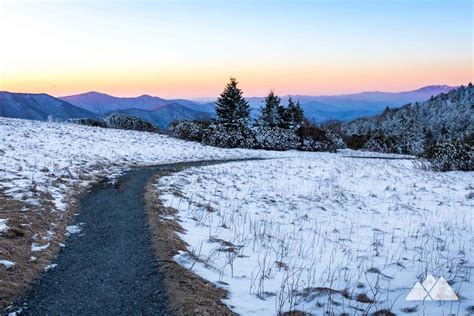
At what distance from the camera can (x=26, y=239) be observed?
22.1ft

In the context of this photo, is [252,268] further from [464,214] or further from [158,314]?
[464,214]

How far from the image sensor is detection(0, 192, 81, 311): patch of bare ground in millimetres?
5172

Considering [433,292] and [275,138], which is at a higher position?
[275,138]

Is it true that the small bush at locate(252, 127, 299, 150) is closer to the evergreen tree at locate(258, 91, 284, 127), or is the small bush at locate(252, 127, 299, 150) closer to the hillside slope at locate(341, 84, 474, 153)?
the evergreen tree at locate(258, 91, 284, 127)

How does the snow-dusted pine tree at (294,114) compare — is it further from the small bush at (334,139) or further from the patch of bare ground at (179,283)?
the patch of bare ground at (179,283)

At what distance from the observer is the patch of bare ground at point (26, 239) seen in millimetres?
5172

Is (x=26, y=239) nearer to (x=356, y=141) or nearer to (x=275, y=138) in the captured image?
(x=275, y=138)

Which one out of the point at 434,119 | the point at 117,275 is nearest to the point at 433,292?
the point at 117,275

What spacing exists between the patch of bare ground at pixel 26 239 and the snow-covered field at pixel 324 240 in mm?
2519

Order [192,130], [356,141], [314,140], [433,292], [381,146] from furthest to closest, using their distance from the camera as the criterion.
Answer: [356,141]
[381,146]
[314,140]
[192,130]
[433,292]

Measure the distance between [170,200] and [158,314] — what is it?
6556 millimetres

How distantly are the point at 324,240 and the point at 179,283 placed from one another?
4448 mm

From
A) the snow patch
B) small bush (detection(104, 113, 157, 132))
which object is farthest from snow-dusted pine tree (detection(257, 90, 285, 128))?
the snow patch

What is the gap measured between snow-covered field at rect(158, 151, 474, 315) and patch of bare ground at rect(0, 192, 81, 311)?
252 cm
